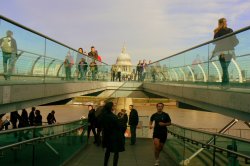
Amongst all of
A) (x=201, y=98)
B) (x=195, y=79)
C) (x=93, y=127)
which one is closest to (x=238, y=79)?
(x=201, y=98)

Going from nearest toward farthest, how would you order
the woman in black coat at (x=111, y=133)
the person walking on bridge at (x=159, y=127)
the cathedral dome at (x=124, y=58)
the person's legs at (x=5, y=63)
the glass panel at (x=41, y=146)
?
the glass panel at (x=41, y=146)
the person's legs at (x=5, y=63)
the woman in black coat at (x=111, y=133)
the person walking on bridge at (x=159, y=127)
the cathedral dome at (x=124, y=58)

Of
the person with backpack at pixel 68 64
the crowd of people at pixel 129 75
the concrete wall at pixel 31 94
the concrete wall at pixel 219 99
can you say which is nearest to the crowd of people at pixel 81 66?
the person with backpack at pixel 68 64

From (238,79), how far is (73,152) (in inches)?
203

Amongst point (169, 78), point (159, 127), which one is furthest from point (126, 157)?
point (169, 78)

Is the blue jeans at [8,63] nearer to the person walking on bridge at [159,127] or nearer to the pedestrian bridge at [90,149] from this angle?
the pedestrian bridge at [90,149]

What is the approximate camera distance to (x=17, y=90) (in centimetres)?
792

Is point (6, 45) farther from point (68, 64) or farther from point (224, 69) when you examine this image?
point (68, 64)

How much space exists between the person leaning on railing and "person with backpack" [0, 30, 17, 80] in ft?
15.2

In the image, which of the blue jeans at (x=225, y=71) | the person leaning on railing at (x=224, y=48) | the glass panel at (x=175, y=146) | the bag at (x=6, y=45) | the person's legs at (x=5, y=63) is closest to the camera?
the bag at (x=6, y=45)

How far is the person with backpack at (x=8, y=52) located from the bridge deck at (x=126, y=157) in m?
3.03

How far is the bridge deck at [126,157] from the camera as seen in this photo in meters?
10.1

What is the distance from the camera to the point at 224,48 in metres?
8.91

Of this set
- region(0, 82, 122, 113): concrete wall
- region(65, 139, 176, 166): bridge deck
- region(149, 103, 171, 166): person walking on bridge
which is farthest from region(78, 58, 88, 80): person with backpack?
region(149, 103, 171, 166): person walking on bridge

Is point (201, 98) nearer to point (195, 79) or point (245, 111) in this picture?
point (195, 79)
